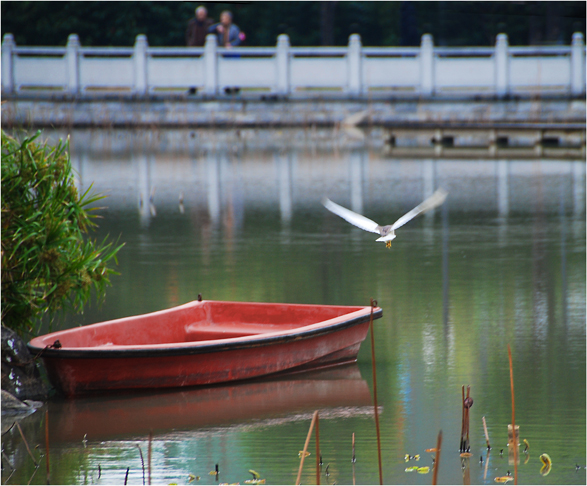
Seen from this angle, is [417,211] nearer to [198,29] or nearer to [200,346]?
[200,346]

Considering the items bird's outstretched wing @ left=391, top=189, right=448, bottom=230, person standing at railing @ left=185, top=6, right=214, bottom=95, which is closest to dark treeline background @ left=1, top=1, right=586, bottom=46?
person standing at railing @ left=185, top=6, right=214, bottom=95

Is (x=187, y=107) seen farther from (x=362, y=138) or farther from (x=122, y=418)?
(x=122, y=418)

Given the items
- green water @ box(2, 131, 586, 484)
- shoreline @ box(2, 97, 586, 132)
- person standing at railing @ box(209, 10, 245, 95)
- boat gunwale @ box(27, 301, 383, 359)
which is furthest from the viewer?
person standing at railing @ box(209, 10, 245, 95)

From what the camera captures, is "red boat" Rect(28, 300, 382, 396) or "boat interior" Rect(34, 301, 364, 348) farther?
"boat interior" Rect(34, 301, 364, 348)

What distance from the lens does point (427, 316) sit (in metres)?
8.02

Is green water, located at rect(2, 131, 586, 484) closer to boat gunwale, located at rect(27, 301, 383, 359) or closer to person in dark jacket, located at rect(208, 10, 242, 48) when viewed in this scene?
boat gunwale, located at rect(27, 301, 383, 359)

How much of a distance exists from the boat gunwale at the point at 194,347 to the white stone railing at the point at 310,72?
22.2m

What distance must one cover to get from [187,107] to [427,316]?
20.9 metres

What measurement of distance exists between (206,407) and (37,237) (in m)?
1.69

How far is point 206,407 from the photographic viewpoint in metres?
5.75

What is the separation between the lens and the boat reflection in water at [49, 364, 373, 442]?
17.9 feet

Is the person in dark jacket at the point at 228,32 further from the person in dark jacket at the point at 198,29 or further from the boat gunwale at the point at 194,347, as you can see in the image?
the boat gunwale at the point at 194,347

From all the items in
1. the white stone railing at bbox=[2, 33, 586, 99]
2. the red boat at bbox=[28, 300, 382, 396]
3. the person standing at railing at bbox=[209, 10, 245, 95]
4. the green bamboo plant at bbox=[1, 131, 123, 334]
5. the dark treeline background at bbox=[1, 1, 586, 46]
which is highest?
the dark treeline background at bbox=[1, 1, 586, 46]

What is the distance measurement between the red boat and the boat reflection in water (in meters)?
0.09
